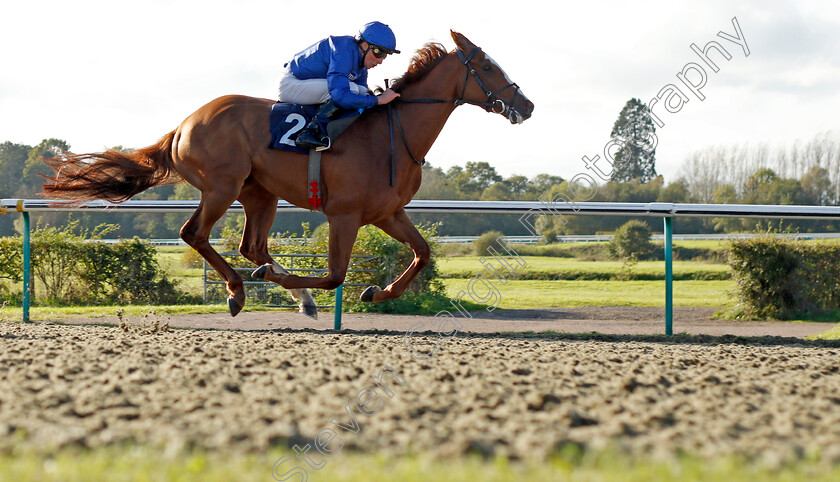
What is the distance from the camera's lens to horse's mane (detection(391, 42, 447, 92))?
586cm

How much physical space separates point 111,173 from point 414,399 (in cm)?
447

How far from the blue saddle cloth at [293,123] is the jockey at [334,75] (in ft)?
0.19

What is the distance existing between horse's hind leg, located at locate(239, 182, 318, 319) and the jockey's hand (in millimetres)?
1443

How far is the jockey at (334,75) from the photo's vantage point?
5.49m

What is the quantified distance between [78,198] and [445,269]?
9.89 metres

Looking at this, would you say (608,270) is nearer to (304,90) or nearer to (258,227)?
(258,227)

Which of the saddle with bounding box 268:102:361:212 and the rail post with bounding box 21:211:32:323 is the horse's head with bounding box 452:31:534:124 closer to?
the saddle with bounding box 268:102:361:212

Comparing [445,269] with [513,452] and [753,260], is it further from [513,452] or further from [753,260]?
[513,452]

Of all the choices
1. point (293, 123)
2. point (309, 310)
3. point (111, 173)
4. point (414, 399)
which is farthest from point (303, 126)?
point (414, 399)

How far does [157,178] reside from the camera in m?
6.37

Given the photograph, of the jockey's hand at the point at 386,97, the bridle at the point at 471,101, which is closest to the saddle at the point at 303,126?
the jockey's hand at the point at 386,97

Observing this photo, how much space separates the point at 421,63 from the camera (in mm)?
5902

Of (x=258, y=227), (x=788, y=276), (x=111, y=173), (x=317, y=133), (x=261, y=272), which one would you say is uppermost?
(x=317, y=133)

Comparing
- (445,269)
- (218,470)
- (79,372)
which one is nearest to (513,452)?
(218,470)
